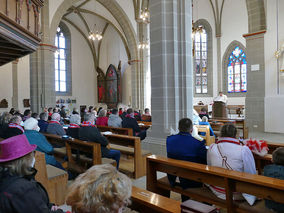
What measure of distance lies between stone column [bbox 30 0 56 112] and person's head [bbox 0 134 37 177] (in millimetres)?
10849

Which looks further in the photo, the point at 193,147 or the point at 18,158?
the point at 193,147

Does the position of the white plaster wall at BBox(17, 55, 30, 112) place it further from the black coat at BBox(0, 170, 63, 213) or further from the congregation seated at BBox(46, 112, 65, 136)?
the black coat at BBox(0, 170, 63, 213)

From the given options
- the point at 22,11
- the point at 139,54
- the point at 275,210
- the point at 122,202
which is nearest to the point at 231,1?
the point at 139,54

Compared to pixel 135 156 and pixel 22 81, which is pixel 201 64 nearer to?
pixel 22 81

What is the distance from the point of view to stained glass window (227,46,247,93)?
1808 cm

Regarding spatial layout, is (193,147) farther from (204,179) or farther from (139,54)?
(139,54)

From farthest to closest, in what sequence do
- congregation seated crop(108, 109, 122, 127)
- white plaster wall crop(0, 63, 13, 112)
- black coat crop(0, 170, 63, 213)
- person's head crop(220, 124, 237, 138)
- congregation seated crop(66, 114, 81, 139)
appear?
white plaster wall crop(0, 63, 13, 112), congregation seated crop(108, 109, 122, 127), congregation seated crop(66, 114, 81, 139), person's head crop(220, 124, 237, 138), black coat crop(0, 170, 63, 213)

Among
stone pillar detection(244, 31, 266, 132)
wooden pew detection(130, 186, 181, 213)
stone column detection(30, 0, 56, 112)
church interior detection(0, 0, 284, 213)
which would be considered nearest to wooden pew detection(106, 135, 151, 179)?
church interior detection(0, 0, 284, 213)

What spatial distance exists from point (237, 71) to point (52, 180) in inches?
691

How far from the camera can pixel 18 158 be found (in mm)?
1917

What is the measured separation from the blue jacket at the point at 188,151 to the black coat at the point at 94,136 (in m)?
1.82

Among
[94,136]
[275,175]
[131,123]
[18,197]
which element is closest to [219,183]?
[275,175]

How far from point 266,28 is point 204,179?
997 centimetres

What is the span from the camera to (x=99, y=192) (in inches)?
49.2
